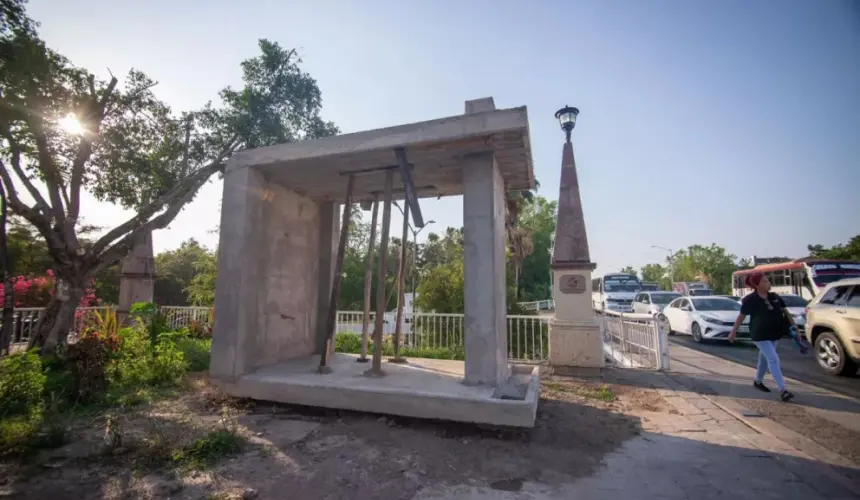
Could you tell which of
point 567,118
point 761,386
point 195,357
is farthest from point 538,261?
point 195,357

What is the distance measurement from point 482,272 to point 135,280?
11242mm

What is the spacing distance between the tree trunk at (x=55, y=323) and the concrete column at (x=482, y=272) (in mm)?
9309

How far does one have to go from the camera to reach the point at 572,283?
295 inches

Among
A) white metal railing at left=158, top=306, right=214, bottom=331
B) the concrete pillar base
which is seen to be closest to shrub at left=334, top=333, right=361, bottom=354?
the concrete pillar base

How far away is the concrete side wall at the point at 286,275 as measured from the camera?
5387mm

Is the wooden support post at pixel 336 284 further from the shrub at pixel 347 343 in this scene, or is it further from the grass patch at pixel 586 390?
the shrub at pixel 347 343

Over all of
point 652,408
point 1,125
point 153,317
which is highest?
point 1,125

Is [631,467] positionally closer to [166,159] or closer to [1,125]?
[1,125]

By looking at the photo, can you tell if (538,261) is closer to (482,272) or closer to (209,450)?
(482,272)

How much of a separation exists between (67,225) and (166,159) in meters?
4.19

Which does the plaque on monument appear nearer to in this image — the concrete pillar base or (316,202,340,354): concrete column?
the concrete pillar base

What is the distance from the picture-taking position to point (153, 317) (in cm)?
874

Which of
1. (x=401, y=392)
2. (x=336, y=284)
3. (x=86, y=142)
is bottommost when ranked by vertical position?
(x=401, y=392)

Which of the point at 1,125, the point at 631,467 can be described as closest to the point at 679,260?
the point at 631,467
